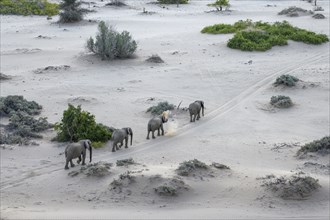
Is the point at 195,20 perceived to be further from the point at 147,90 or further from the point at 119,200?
the point at 119,200

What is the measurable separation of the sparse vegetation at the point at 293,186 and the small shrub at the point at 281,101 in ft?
19.8

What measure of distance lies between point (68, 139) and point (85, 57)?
33.7ft

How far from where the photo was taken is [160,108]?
556 inches

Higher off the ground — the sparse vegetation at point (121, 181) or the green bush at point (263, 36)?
the green bush at point (263, 36)

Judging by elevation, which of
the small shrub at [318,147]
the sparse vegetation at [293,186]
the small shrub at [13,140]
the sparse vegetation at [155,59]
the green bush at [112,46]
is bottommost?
the sparse vegetation at [293,186]

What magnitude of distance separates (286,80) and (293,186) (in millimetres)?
9006

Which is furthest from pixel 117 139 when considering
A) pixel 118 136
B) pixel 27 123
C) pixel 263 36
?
pixel 263 36

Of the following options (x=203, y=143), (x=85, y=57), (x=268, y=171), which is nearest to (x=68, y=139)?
(x=203, y=143)

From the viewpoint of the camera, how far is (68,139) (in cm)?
1180

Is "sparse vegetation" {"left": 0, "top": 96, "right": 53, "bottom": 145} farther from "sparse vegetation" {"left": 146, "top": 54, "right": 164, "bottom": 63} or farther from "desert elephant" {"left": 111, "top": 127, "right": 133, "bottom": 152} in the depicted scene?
"sparse vegetation" {"left": 146, "top": 54, "right": 164, "bottom": 63}

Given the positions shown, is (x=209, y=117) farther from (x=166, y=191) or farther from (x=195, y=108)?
(x=166, y=191)

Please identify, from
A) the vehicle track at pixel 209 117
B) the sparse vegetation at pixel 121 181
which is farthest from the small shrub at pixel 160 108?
the sparse vegetation at pixel 121 181

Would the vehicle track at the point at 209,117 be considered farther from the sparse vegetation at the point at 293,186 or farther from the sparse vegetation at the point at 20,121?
the sparse vegetation at the point at 293,186

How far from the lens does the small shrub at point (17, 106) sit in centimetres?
1373
